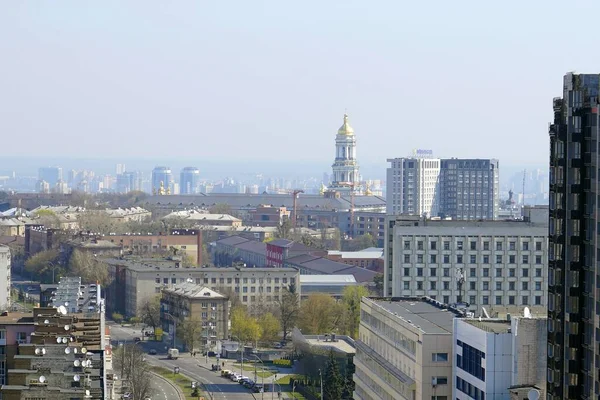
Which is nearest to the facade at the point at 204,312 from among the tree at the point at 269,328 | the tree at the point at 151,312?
the tree at the point at 269,328

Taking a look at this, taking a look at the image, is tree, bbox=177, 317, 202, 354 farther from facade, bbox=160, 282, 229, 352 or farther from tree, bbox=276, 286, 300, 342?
tree, bbox=276, 286, 300, 342

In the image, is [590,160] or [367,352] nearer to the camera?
[590,160]

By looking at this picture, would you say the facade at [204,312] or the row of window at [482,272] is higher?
the row of window at [482,272]

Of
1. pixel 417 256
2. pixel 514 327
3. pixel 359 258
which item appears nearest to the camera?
pixel 514 327

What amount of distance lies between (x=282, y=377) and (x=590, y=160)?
47679mm

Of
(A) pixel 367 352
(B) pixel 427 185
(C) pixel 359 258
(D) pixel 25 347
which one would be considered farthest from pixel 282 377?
(B) pixel 427 185

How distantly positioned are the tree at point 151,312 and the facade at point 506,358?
198 ft

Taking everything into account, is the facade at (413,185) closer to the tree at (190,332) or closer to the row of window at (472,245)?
the tree at (190,332)

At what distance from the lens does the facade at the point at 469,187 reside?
564ft

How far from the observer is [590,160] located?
33.8 metres

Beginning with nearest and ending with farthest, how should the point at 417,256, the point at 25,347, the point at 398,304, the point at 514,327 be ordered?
the point at 514,327
the point at 25,347
the point at 398,304
the point at 417,256

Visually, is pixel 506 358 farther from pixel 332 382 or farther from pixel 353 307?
pixel 353 307

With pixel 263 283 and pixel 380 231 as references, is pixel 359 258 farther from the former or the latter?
pixel 380 231

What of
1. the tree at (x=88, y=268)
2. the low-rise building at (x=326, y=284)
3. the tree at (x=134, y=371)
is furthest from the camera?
the tree at (x=88, y=268)
